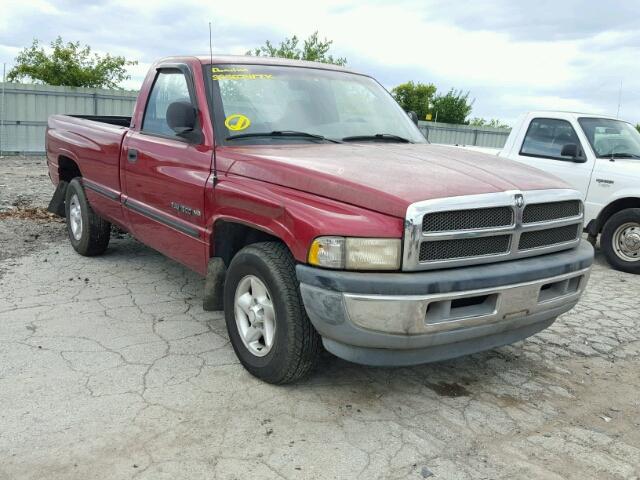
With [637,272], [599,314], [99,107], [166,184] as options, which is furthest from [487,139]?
[166,184]

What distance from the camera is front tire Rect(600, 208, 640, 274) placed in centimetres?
685

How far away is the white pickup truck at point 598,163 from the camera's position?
6.92 metres

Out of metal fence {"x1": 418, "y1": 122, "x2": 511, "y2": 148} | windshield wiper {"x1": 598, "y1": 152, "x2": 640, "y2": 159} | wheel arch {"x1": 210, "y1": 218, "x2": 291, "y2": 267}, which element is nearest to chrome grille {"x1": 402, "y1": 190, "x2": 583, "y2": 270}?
wheel arch {"x1": 210, "y1": 218, "x2": 291, "y2": 267}

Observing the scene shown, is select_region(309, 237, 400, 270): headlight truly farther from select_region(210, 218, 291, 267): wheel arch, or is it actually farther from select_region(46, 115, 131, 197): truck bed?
select_region(46, 115, 131, 197): truck bed

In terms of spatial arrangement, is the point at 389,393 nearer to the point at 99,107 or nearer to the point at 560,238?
the point at 560,238

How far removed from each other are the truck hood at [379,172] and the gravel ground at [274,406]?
1.16 metres

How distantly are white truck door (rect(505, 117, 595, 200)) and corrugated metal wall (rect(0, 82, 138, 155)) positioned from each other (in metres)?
13.6

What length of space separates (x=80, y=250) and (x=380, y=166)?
404cm

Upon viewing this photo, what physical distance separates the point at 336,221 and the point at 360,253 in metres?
0.19

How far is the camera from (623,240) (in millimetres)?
6957

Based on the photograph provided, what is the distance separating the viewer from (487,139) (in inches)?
995

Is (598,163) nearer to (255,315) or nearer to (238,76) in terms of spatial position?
(238,76)

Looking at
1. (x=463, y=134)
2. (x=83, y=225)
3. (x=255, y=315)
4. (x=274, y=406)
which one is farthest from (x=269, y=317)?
(x=463, y=134)

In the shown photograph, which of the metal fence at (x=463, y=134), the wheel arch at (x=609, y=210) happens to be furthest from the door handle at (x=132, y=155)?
the metal fence at (x=463, y=134)
